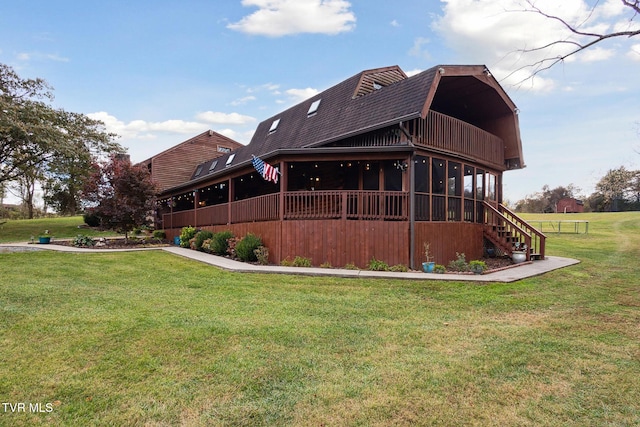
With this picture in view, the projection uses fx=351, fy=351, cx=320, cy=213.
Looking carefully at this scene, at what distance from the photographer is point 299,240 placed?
33.6 feet

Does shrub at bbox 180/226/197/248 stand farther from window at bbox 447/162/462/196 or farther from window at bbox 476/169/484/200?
window at bbox 476/169/484/200

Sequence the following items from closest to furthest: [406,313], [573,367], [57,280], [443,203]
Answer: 1. [573,367]
2. [406,313]
3. [57,280]
4. [443,203]

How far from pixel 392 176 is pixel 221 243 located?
6456mm

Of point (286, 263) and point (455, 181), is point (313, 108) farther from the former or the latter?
point (286, 263)

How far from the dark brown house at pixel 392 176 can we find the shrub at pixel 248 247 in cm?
33

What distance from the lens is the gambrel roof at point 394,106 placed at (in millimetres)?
10719

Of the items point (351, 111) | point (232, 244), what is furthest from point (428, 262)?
point (232, 244)

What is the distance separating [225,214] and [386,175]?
22.2 feet

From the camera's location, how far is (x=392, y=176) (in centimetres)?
1141

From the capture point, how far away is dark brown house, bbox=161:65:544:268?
1002cm

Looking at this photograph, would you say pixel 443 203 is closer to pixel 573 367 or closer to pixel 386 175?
pixel 386 175

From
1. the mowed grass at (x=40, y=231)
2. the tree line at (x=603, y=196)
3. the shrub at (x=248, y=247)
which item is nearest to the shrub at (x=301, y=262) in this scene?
the shrub at (x=248, y=247)

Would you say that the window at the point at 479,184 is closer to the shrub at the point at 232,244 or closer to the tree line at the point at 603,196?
the shrub at the point at 232,244

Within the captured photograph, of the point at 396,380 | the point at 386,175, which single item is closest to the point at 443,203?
the point at 386,175
